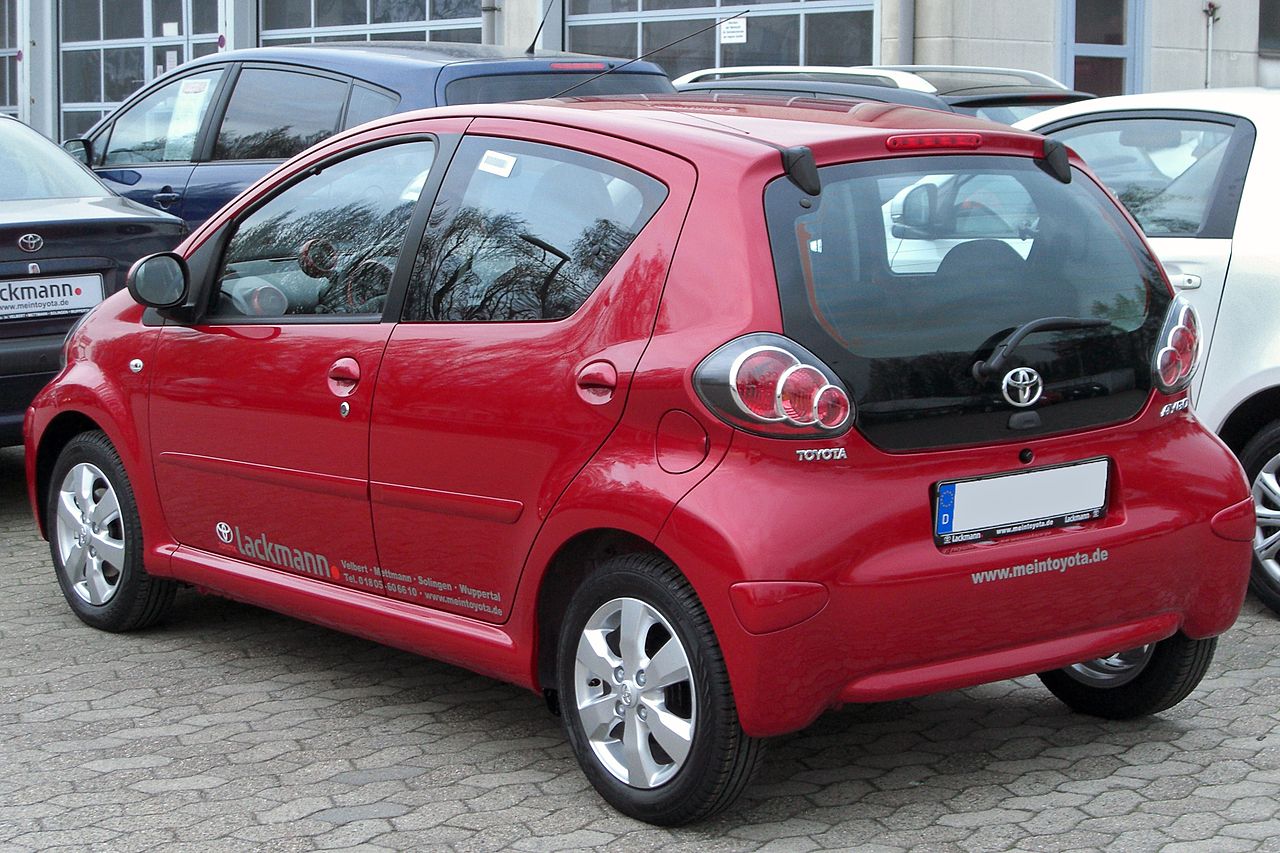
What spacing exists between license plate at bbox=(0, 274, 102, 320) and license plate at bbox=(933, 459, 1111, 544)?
4.52 metres

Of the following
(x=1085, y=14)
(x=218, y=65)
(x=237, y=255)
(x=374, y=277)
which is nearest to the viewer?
(x=374, y=277)

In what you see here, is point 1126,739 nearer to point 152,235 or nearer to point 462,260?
point 462,260

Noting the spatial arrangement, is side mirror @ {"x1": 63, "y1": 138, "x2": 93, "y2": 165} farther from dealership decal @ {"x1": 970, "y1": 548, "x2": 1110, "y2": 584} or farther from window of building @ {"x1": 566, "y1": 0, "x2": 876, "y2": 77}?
window of building @ {"x1": 566, "y1": 0, "x2": 876, "y2": 77}

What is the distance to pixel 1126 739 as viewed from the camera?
4.52 m

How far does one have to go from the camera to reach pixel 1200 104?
20.1ft

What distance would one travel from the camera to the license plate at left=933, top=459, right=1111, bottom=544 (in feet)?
12.4

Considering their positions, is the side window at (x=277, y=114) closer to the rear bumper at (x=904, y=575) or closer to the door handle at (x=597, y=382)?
the door handle at (x=597, y=382)

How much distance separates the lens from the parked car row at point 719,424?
12.1ft

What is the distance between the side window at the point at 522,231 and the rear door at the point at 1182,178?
2426 millimetres

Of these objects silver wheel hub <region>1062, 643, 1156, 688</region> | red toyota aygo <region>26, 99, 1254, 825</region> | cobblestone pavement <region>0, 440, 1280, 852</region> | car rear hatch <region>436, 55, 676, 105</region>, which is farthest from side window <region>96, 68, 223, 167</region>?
silver wheel hub <region>1062, 643, 1156, 688</region>

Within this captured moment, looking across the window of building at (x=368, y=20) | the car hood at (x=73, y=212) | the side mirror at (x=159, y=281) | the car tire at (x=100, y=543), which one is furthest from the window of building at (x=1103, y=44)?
the side mirror at (x=159, y=281)

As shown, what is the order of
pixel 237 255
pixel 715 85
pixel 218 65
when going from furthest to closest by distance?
pixel 715 85 < pixel 218 65 < pixel 237 255

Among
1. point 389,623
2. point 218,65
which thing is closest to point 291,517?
A: point 389,623

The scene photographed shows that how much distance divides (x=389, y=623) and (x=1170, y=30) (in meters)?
15.1
